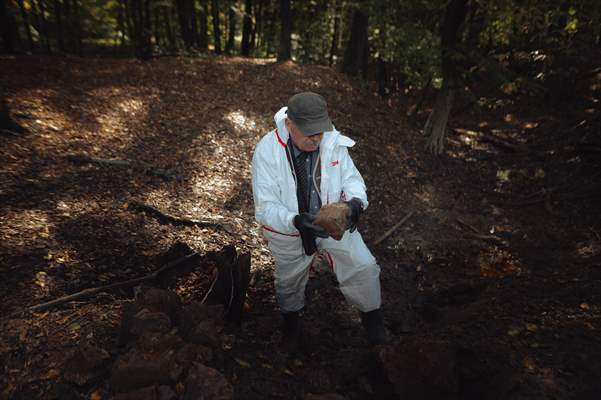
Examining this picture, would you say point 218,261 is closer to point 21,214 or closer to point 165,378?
point 165,378

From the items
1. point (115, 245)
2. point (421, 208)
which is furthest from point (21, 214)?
point (421, 208)

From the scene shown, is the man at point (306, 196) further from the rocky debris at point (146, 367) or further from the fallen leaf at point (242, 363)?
the rocky debris at point (146, 367)

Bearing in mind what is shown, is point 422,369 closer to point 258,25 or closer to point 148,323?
point 148,323

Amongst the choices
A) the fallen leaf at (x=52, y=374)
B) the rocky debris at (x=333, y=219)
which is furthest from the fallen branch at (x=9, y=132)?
the rocky debris at (x=333, y=219)

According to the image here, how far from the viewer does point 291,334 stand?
12.7 feet

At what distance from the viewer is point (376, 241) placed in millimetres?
6125

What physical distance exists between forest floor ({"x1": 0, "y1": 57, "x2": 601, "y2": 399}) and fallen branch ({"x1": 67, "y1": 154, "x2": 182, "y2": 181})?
0.06 m

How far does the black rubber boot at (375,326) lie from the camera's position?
3614 millimetres

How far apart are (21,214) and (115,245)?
4.15ft

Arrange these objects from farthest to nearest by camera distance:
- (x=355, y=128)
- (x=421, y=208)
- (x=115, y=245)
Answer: (x=355, y=128) < (x=421, y=208) < (x=115, y=245)

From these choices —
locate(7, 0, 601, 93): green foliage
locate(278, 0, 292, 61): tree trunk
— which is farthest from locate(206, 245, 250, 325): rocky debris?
locate(278, 0, 292, 61): tree trunk

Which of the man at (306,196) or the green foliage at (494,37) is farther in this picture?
the green foliage at (494,37)

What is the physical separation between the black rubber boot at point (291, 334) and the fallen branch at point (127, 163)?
370cm

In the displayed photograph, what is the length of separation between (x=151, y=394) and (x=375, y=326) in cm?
218
